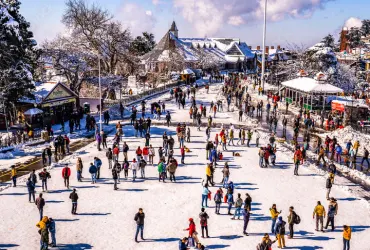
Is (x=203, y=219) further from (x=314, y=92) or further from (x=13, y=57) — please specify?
(x=314, y=92)

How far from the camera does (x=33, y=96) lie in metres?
30.5

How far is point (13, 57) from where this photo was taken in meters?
30.1

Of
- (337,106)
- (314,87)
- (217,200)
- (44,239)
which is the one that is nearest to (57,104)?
(217,200)

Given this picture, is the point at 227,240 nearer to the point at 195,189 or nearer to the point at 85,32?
the point at 195,189

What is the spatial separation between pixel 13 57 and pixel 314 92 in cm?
2720

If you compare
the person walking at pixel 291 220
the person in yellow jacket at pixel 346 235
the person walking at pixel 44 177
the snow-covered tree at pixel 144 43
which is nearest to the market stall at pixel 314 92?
the person walking at pixel 291 220

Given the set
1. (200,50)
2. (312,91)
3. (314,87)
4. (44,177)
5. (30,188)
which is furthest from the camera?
(200,50)

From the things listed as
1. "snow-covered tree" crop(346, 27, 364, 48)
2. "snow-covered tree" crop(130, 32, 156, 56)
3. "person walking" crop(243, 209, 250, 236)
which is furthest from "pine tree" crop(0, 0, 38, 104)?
"snow-covered tree" crop(346, 27, 364, 48)

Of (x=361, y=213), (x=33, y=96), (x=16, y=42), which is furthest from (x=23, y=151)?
(x=361, y=213)

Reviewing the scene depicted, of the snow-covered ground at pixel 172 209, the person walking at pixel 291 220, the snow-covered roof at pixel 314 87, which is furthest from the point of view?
the snow-covered roof at pixel 314 87

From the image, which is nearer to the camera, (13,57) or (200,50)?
(13,57)

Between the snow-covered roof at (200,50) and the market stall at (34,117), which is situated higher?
the snow-covered roof at (200,50)

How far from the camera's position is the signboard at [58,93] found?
1254 inches

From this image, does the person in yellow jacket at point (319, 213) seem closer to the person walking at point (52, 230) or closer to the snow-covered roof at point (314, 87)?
the person walking at point (52, 230)
